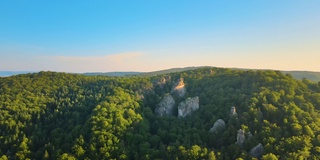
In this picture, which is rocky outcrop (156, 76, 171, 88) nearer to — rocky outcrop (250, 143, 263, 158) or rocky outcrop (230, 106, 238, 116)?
rocky outcrop (230, 106, 238, 116)

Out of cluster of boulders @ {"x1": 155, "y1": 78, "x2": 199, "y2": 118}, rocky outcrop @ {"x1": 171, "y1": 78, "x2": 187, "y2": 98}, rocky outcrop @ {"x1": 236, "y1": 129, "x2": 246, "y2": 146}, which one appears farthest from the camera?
rocky outcrop @ {"x1": 171, "y1": 78, "x2": 187, "y2": 98}

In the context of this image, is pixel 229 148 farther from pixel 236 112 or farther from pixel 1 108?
pixel 1 108

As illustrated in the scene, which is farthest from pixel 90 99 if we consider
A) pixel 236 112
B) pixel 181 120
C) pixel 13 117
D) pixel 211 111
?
pixel 236 112

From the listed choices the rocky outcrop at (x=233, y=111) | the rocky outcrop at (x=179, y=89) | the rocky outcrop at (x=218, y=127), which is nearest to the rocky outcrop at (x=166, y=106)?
the rocky outcrop at (x=179, y=89)

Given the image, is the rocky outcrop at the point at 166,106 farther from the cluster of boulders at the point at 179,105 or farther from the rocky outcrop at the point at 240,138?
the rocky outcrop at the point at 240,138

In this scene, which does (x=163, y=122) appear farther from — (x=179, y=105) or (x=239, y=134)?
(x=239, y=134)

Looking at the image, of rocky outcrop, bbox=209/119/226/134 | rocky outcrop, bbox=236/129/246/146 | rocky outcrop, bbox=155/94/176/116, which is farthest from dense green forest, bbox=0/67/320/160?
rocky outcrop, bbox=155/94/176/116
